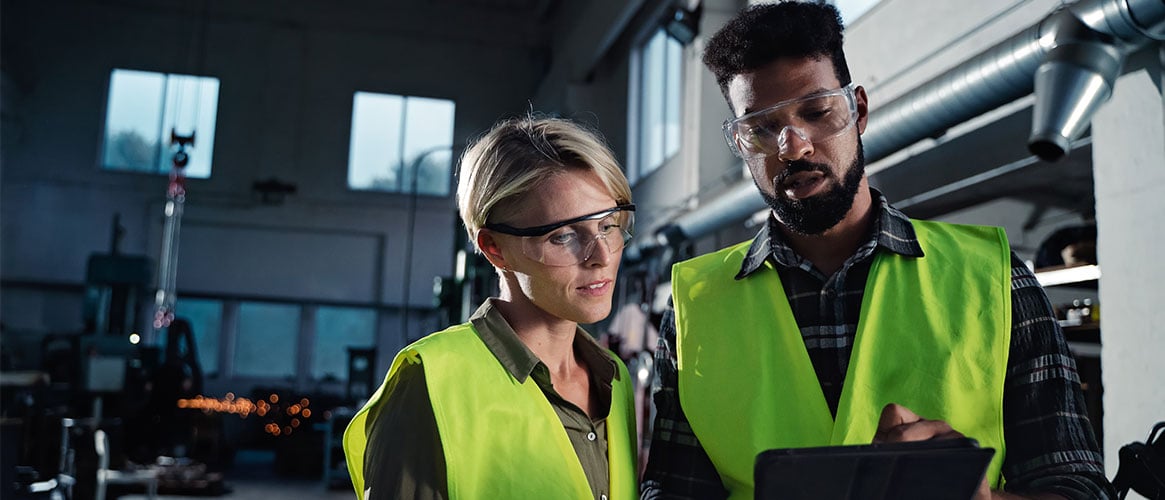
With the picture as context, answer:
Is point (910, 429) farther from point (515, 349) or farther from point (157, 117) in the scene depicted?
point (157, 117)

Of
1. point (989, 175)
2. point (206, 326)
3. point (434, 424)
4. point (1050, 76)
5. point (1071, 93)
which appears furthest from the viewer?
point (206, 326)

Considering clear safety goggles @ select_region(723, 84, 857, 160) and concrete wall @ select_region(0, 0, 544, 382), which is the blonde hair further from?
concrete wall @ select_region(0, 0, 544, 382)

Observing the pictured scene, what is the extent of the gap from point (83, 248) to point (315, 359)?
14.6 ft

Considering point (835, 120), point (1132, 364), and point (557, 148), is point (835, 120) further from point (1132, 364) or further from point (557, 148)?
point (1132, 364)

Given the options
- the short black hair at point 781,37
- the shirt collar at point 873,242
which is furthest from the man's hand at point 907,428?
the short black hair at point 781,37

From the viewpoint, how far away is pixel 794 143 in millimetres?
1733

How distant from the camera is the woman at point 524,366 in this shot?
155 centimetres

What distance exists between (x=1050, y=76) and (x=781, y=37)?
7.94ft

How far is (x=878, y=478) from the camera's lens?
116cm

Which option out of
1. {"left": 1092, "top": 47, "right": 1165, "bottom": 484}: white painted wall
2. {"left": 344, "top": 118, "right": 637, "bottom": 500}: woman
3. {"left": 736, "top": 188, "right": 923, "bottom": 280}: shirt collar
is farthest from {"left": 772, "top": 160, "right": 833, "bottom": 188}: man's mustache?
{"left": 1092, "top": 47, "right": 1165, "bottom": 484}: white painted wall

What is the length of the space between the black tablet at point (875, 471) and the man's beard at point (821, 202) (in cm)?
66

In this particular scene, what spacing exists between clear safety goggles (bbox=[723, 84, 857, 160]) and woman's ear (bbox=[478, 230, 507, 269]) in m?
0.51

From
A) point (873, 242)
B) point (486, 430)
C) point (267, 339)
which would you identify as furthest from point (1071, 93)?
point (267, 339)

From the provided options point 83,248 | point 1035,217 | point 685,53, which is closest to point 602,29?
point 685,53
